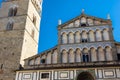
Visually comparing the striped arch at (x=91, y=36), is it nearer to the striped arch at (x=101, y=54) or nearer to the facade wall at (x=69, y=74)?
the striped arch at (x=101, y=54)

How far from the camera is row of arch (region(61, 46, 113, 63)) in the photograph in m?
20.2

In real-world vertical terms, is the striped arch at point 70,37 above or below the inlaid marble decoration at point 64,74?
above

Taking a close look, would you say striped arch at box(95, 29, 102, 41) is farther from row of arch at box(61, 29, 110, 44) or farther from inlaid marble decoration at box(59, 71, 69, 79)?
inlaid marble decoration at box(59, 71, 69, 79)

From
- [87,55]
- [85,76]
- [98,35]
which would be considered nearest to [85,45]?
[87,55]

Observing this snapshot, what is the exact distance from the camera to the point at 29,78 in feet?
65.2

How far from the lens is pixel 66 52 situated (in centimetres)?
2147

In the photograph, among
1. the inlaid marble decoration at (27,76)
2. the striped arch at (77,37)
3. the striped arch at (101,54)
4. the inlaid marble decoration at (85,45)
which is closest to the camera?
the inlaid marble decoration at (27,76)

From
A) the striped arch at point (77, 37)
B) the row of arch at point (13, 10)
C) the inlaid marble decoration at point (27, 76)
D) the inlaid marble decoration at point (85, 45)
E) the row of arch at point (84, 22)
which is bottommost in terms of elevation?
the inlaid marble decoration at point (27, 76)

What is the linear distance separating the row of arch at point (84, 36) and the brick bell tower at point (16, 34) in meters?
5.63

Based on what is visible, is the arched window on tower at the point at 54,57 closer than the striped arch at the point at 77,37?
Yes

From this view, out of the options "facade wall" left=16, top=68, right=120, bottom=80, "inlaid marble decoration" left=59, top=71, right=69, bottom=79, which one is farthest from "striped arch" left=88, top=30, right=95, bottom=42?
"inlaid marble decoration" left=59, top=71, right=69, bottom=79

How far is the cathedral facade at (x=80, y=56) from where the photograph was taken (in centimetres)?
1891

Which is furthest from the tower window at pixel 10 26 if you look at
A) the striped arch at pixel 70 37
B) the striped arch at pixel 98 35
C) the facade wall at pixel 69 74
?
the striped arch at pixel 98 35

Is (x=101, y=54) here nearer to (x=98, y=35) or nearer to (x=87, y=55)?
(x=87, y=55)
